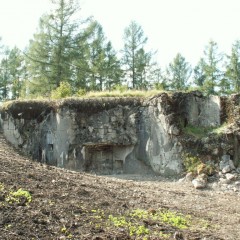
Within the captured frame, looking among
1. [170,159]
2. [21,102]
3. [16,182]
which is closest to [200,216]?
[16,182]

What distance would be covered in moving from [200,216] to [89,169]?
8119 mm

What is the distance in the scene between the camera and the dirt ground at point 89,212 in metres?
5.32

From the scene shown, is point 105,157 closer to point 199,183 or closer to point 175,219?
point 199,183

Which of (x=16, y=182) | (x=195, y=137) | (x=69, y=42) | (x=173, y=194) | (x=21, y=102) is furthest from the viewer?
(x=69, y=42)

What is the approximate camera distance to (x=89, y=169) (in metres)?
15.6

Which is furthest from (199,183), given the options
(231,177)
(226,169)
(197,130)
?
(197,130)

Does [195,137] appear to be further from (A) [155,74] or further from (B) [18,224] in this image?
(A) [155,74]

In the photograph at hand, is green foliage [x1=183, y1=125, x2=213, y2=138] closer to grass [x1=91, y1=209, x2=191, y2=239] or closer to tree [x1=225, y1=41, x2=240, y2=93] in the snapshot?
grass [x1=91, y1=209, x2=191, y2=239]

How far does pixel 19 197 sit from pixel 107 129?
952cm

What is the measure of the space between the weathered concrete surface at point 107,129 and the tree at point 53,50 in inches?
456

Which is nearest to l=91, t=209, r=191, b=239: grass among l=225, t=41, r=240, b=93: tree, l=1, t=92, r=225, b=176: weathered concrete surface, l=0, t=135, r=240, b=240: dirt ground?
l=0, t=135, r=240, b=240: dirt ground

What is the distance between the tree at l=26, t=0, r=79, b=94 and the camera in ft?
90.2

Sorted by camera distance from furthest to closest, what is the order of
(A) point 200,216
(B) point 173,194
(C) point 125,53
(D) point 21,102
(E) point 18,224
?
(C) point 125,53, (D) point 21,102, (B) point 173,194, (A) point 200,216, (E) point 18,224

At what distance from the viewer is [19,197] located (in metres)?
6.13
